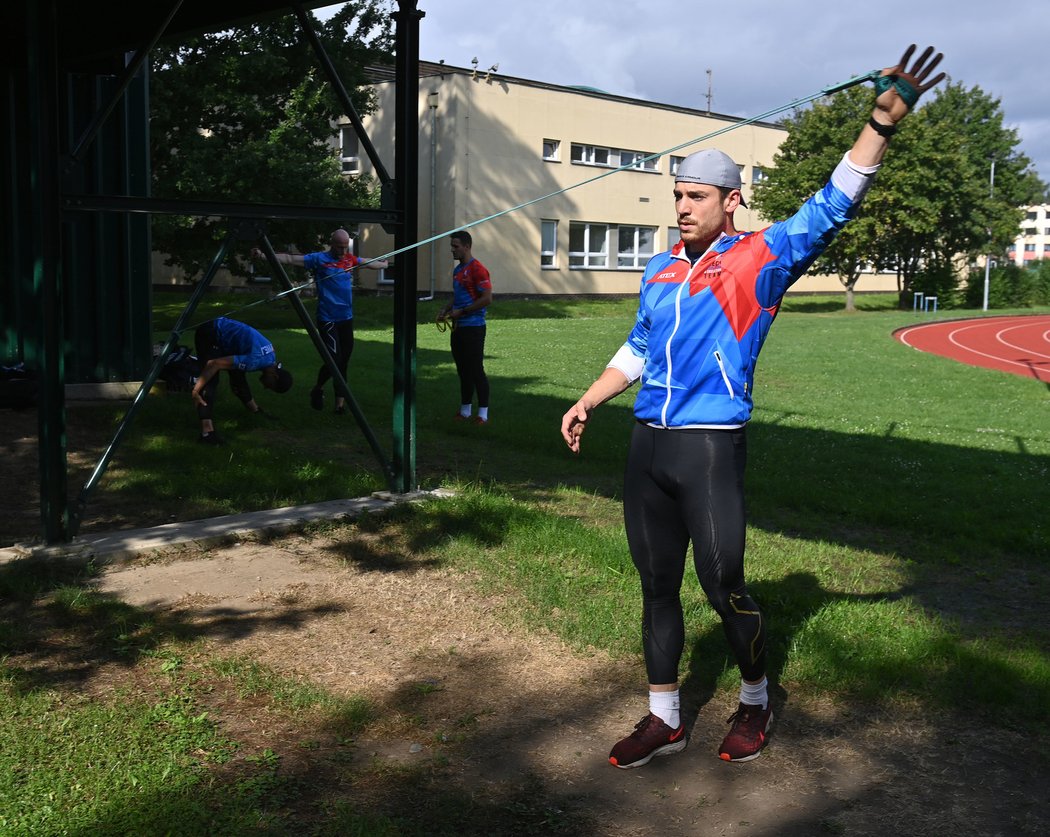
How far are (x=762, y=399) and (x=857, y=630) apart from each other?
10684 mm

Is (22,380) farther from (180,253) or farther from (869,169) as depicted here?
(180,253)

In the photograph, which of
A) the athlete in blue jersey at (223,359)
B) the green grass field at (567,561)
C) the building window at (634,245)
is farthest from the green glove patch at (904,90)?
the building window at (634,245)

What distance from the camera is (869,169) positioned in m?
3.54

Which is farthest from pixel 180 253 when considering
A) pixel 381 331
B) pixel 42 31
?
pixel 42 31

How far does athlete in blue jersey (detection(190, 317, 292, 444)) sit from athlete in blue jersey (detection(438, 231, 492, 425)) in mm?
1760

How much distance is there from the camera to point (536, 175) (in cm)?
4059

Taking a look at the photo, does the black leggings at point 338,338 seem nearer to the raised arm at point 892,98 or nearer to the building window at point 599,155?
the raised arm at point 892,98

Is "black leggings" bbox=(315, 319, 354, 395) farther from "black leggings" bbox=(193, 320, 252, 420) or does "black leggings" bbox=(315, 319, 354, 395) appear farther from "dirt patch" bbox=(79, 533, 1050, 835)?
"dirt patch" bbox=(79, 533, 1050, 835)

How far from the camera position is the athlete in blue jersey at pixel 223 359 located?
982 centimetres

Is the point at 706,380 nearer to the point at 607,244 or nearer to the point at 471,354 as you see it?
the point at 471,354

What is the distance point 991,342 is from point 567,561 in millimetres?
28299

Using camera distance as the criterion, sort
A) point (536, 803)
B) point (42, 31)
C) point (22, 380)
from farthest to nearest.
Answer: point (22, 380) < point (42, 31) < point (536, 803)

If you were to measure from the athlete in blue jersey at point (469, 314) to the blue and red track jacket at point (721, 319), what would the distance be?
7.44 meters

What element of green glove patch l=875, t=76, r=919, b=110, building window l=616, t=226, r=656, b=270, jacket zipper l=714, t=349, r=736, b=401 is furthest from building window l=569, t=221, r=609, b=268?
green glove patch l=875, t=76, r=919, b=110
